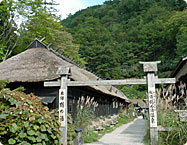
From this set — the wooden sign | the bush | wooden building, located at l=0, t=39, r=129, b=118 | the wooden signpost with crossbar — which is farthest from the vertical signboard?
the wooden sign

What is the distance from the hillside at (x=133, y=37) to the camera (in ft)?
109

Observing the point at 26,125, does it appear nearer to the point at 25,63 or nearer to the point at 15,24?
the point at 25,63

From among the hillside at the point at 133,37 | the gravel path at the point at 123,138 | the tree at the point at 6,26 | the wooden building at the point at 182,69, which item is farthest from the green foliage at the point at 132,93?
the gravel path at the point at 123,138

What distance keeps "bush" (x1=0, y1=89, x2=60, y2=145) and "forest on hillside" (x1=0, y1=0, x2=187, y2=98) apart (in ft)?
41.0

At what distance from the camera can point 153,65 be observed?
5.16m

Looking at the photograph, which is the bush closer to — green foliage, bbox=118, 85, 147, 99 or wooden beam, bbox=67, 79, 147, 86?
wooden beam, bbox=67, 79, 147, 86

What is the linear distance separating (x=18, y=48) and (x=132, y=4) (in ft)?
136

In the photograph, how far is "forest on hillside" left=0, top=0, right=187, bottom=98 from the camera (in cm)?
2248

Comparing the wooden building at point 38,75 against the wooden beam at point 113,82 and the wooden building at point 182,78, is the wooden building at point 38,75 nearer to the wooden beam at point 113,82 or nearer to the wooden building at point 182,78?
the wooden beam at point 113,82

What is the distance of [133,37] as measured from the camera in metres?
42.5

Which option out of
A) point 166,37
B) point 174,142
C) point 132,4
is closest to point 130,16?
point 132,4

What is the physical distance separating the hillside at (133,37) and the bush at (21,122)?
24.7 meters

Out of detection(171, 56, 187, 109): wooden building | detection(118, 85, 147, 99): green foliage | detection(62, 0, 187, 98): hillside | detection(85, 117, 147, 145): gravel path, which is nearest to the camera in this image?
detection(171, 56, 187, 109): wooden building

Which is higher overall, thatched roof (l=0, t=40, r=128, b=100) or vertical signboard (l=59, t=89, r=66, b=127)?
thatched roof (l=0, t=40, r=128, b=100)
